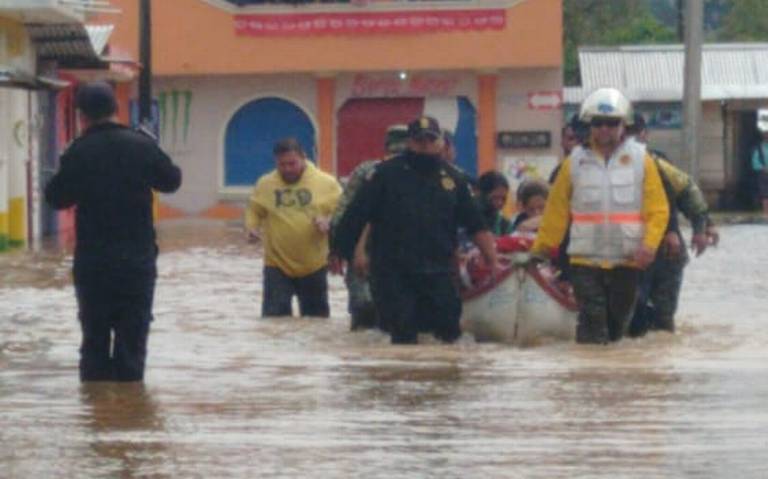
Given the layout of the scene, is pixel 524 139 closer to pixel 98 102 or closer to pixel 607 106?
pixel 607 106

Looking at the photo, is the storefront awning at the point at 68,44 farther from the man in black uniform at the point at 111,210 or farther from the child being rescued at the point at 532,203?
the man in black uniform at the point at 111,210

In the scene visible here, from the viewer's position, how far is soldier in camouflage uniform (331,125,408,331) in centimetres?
1519

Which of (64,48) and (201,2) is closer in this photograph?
(64,48)

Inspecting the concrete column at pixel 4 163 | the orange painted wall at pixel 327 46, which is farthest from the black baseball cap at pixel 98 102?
the orange painted wall at pixel 327 46

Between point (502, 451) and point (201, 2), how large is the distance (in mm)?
37342

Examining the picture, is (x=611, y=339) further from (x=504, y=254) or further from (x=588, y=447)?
(x=588, y=447)

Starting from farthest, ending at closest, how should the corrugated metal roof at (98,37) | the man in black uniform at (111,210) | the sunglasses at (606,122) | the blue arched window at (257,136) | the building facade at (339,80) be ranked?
1. the blue arched window at (257,136)
2. the building facade at (339,80)
3. the corrugated metal roof at (98,37)
4. the sunglasses at (606,122)
5. the man in black uniform at (111,210)

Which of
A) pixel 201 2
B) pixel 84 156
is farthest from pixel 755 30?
pixel 84 156

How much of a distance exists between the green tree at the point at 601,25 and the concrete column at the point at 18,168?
34.6 meters

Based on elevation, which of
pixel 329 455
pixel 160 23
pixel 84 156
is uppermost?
pixel 160 23

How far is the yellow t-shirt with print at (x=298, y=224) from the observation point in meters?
17.4

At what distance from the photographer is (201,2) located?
4634cm

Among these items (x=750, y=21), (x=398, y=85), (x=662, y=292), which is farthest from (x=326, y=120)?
(x=662, y=292)

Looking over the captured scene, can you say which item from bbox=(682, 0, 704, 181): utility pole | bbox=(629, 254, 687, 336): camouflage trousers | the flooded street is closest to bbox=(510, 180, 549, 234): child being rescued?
bbox=(629, 254, 687, 336): camouflage trousers
